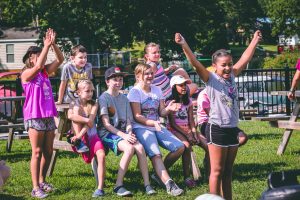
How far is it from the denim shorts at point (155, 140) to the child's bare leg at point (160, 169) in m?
0.07

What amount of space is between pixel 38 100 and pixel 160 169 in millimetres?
1681

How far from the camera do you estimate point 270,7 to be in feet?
228

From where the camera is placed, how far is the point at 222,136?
6562 millimetres

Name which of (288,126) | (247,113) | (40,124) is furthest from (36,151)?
(247,113)

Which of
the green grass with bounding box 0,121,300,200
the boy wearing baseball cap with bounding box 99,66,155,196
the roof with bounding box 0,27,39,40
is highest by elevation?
the roof with bounding box 0,27,39,40

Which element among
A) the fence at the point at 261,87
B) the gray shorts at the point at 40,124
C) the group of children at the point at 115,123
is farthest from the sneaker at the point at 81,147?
the fence at the point at 261,87

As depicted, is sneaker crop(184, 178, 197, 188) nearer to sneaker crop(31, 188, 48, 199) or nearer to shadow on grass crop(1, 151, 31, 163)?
sneaker crop(31, 188, 48, 199)

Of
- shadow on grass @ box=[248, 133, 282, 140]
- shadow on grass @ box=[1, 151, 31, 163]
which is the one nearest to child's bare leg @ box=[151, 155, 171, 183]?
shadow on grass @ box=[1, 151, 31, 163]

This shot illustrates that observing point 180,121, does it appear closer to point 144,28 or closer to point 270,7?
point 144,28

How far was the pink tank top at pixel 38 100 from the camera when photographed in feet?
25.7

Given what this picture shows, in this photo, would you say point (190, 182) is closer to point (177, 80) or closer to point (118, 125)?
point (118, 125)

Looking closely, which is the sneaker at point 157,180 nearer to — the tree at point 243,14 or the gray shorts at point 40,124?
the gray shorts at point 40,124

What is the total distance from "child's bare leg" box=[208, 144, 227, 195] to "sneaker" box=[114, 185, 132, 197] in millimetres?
1366

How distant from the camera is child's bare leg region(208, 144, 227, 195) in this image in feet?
21.6
